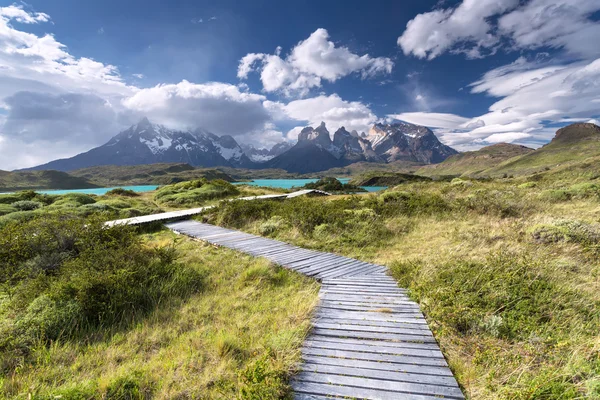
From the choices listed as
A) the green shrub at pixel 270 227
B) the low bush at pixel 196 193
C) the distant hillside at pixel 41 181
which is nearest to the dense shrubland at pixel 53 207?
the low bush at pixel 196 193

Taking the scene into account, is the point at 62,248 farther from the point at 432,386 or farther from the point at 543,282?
the point at 543,282

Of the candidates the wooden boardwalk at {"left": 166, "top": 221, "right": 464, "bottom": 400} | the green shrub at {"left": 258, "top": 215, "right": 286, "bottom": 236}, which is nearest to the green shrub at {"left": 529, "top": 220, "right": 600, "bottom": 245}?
the wooden boardwalk at {"left": 166, "top": 221, "right": 464, "bottom": 400}

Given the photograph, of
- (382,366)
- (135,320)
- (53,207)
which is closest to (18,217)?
(53,207)

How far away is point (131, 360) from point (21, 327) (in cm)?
230

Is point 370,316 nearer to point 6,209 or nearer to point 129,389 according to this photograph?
point 129,389

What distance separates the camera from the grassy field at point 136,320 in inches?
139

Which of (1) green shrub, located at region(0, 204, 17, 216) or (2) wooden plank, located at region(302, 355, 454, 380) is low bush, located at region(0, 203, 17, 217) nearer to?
(1) green shrub, located at region(0, 204, 17, 216)

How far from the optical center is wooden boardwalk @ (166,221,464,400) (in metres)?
3.32

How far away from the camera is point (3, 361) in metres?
4.02

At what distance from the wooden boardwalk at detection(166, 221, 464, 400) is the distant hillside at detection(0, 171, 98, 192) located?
184 metres

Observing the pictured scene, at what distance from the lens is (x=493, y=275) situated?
6.04 metres

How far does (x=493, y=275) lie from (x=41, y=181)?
207755 mm

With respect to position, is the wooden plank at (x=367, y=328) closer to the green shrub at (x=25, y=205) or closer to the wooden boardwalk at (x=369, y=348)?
the wooden boardwalk at (x=369, y=348)

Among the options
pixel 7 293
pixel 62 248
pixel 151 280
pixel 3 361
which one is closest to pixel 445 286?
pixel 151 280
